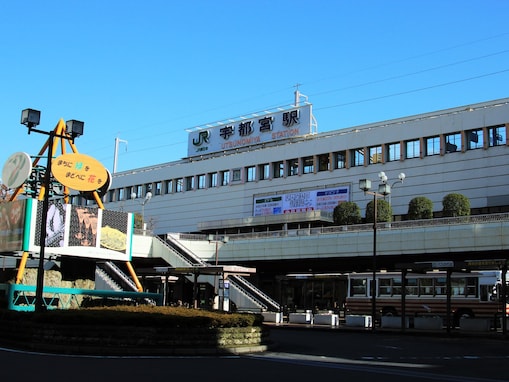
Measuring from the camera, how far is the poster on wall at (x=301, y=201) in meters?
67.1

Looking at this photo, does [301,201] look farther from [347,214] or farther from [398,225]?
[398,225]

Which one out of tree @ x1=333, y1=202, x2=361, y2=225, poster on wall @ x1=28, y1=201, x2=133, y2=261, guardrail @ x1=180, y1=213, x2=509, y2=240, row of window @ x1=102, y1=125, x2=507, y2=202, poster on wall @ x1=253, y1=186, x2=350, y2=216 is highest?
row of window @ x1=102, y1=125, x2=507, y2=202

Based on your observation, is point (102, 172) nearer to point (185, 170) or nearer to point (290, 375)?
point (290, 375)

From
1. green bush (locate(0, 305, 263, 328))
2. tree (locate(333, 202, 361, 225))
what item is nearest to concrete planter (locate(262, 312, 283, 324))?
tree (locate(333, 202, 361, 225))

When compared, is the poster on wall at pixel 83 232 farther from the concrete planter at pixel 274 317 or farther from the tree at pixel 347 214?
the tree at pixel 347 214

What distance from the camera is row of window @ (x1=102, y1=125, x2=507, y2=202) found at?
58238mm

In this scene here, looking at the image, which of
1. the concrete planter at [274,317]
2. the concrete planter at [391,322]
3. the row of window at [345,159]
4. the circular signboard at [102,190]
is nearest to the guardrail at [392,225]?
the concrete planter at [391,322]

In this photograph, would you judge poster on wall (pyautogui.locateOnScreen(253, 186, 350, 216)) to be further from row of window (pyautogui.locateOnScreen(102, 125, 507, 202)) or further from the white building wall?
row of window (pyautogui.locateOnScreen(102, 125, 507, 202))

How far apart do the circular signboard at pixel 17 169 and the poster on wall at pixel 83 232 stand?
1.81 m

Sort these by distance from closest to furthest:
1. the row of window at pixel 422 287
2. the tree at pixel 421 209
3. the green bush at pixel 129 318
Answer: the green bush at pixel 129 318 → the row of window at pixel 422 287 → the tree at pixel 421 209

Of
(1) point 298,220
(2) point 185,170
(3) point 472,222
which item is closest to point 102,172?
(3) point 472,222

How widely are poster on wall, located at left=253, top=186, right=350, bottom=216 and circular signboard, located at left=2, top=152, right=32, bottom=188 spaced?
39.5 metres

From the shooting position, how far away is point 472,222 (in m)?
43.4

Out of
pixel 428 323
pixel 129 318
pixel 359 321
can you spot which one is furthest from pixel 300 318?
pixel 129 318
